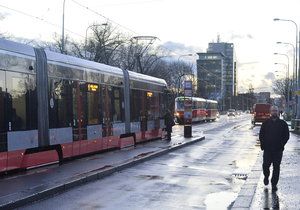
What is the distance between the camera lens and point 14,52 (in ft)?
45.0

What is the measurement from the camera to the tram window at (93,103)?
1852 cm

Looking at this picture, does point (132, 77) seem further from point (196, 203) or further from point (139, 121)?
point (196, 203)

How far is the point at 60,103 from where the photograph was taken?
632 inches

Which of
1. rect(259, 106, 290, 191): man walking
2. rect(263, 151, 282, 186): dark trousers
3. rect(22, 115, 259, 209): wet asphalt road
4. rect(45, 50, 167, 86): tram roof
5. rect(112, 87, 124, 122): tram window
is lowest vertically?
rect(22, 115, 259, 209): wet asphalt road

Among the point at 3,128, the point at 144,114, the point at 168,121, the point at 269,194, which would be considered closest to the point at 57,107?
the point at 3,128

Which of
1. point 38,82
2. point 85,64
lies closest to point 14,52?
point 38,82

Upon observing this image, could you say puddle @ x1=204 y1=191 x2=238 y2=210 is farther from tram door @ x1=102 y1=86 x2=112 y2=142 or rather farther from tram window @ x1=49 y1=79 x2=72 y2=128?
tram door @ x1=102 y1=86 x2=112 y2=142

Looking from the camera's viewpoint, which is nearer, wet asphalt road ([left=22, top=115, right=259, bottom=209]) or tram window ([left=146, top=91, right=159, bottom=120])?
wet asphalt road ([left=22, top=115, right=259, bottom=209])

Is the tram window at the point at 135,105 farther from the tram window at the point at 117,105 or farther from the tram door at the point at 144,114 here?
the tram window at the point at 117,105

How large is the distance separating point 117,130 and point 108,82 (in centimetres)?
207

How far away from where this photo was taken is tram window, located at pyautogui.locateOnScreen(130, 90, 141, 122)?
23.8 meters

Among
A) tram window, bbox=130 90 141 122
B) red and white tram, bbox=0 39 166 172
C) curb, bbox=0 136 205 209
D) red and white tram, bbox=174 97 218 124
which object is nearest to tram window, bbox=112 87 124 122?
red and white tram, bbox=0 39 166 172

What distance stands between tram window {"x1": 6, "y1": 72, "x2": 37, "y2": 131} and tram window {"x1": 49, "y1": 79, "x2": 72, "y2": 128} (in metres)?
1.01

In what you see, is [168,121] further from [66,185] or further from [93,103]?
[66,185]
